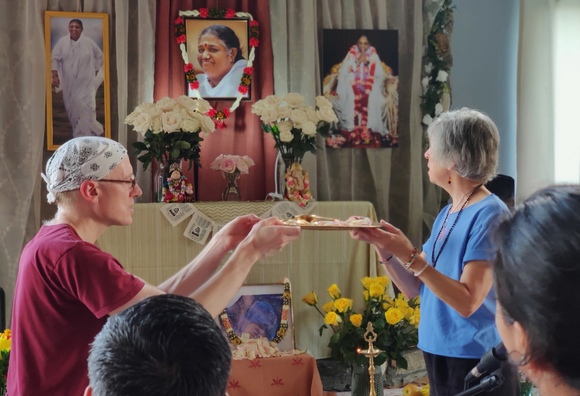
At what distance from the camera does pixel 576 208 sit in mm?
1066

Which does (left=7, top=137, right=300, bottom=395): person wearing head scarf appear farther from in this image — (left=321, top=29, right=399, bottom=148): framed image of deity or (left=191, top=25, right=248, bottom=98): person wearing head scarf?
(left=321, top=29, right=399, bottom=148): framed image of deity

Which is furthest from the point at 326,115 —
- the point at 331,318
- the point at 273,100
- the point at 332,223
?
the point at 332,223

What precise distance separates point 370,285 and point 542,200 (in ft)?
11.6

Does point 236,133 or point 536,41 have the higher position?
point 536,41

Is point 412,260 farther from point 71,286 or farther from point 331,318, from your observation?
point 331,318

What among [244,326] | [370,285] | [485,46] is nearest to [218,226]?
[244,326]

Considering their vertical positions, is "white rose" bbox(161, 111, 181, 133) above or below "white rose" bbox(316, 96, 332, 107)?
below

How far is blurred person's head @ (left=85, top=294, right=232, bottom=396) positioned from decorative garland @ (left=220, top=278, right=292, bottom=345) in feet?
11.2

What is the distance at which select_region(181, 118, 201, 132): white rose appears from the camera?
184 inches

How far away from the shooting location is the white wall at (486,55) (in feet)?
18.8

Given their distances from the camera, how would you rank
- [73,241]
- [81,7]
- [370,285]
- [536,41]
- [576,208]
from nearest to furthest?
1. [576,208]
2. [73,241]
3. [370,285]
4. [81,7]
5. [536,41]

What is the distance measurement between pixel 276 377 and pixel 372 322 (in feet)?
2.09

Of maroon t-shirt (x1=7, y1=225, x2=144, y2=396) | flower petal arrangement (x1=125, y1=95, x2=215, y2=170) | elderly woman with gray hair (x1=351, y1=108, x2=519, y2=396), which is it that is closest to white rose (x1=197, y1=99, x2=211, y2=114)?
flower petal arrangement (x1=125, y1=95, x2=215, y2=170)

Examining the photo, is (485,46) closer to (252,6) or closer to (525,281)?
(252,6)
